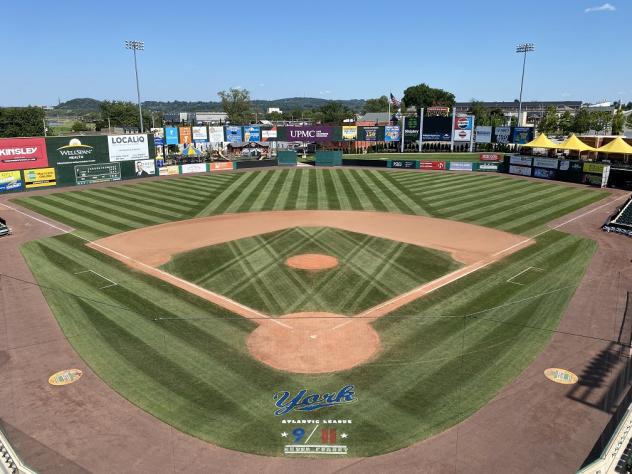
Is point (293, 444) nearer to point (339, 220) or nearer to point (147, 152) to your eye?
point (339, 220)

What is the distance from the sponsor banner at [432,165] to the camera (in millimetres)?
67688

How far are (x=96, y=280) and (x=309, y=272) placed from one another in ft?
37.9

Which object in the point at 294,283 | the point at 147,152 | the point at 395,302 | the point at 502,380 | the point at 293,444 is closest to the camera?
the point at 293,444

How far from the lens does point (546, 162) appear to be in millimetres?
58125

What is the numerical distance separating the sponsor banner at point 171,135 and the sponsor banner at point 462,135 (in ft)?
177

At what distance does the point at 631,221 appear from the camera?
114 feet

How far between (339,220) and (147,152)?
124 feet

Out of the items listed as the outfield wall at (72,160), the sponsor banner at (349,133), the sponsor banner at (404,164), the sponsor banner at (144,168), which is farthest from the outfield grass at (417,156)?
the outfield wall at (72,160)

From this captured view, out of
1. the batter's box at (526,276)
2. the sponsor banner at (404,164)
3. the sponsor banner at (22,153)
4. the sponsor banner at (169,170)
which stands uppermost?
the sponsor banner at (22,153)

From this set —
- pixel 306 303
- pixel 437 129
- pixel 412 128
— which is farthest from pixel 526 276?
pixel 412 128

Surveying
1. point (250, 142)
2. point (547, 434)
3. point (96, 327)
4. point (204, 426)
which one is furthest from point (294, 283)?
point (250, 142)

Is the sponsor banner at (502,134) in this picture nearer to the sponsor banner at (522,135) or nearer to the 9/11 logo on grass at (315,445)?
the sponsor banner at (522,135)

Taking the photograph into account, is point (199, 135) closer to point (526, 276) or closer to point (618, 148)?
point (618, 148)

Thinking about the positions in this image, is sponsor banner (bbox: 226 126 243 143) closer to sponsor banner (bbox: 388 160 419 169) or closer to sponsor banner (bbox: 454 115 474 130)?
sponsor banner (bbox: 388 160 419 169)
